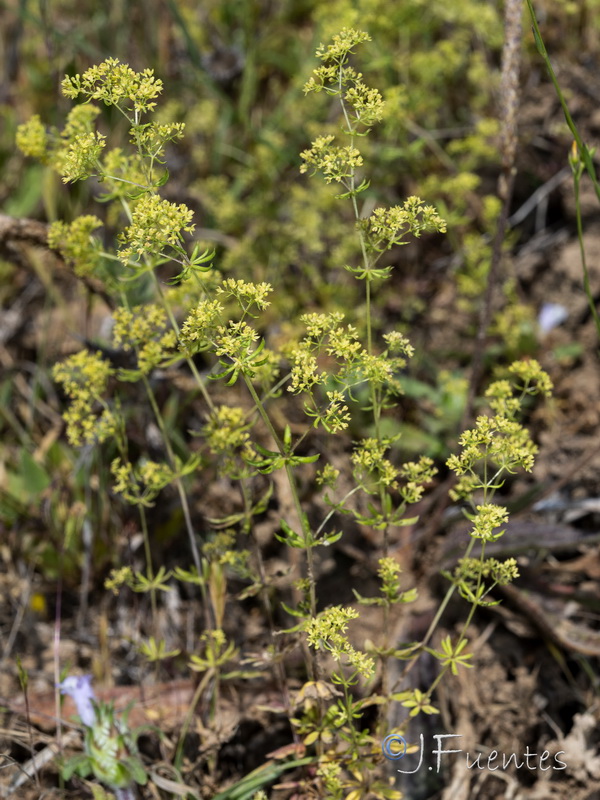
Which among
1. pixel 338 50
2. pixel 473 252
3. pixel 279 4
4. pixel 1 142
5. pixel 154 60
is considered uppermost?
pixel 279 4

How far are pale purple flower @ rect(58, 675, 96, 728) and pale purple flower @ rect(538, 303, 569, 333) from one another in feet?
7.98

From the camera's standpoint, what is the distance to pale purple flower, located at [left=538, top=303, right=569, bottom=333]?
3.69 meters

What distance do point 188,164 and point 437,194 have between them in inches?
52.6

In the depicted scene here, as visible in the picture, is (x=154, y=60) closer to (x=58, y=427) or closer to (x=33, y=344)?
(x=33, y=344)

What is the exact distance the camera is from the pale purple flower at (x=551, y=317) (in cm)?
369

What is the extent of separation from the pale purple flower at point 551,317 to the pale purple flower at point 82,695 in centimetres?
243

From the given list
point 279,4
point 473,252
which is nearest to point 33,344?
point 473,252

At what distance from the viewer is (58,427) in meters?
3.36
